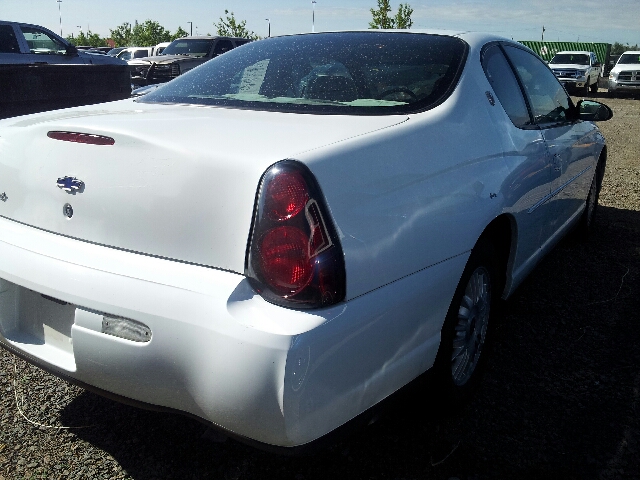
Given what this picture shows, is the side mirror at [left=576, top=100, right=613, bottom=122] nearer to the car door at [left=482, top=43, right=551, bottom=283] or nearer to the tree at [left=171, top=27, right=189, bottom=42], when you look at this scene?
the car door at [left=482, top=43, right=551, bottom=283]

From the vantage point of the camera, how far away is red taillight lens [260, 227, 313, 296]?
1723 millimetres

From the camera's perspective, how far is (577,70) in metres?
23.1

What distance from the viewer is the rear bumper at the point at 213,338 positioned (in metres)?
1.65

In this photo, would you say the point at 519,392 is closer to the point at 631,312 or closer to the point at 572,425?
the point at 572,425

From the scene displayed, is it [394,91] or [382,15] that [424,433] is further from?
[382,15]

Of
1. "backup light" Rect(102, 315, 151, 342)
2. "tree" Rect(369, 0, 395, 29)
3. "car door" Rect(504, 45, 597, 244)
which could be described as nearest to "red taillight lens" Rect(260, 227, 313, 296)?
"backup light" Rect(102, 315, 151, 342)

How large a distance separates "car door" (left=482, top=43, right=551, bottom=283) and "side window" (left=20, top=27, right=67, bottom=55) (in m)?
10.3

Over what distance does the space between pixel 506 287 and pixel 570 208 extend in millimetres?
1339

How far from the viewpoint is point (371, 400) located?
1909 millimetres

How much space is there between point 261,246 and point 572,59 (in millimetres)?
25925

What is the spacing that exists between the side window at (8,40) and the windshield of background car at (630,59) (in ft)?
67.6

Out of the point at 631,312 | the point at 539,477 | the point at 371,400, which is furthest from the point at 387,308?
the point at 631,312

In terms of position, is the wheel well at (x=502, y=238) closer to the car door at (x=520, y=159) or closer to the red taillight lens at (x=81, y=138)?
the car door at (x=520, y=159)

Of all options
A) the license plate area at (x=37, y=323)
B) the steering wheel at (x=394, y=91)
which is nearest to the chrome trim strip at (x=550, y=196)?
the steering wheel at (x=394, y=91)
